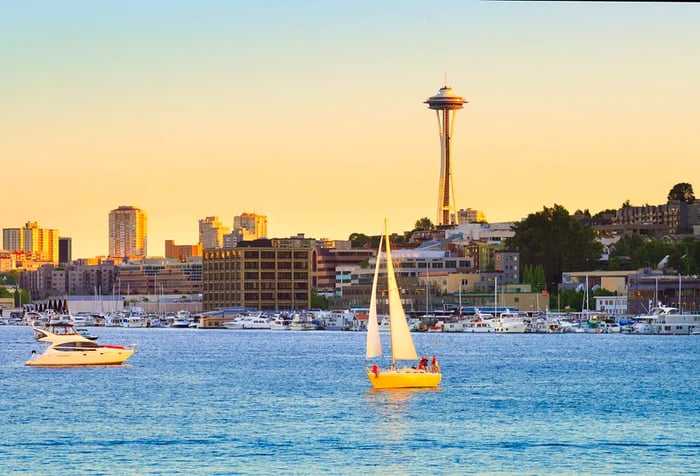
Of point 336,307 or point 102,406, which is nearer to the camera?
point 102,406

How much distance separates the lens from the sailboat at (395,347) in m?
47.1

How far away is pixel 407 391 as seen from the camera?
49.5 meters

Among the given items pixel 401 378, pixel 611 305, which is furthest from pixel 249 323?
pixel 401 378

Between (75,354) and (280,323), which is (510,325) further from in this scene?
(75,354)

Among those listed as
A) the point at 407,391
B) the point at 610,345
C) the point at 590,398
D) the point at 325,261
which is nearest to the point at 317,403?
the point at 407,391

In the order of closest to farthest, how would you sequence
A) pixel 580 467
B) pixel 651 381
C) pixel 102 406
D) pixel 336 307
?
pixel 580 467 → pixel 102 406 → pixel 651 381 → pixel 336 307

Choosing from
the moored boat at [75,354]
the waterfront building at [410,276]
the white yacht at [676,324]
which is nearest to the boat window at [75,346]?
the moored boat at [75,354]

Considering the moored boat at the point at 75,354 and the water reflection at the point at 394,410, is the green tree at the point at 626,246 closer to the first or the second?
the moored boat at the point at 75,354

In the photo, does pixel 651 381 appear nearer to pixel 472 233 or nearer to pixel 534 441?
pixel 534 441

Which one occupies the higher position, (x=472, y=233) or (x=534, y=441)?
(x=472, y=233)

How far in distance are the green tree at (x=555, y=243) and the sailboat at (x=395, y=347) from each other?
103623mm

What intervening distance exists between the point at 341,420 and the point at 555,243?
376 feet

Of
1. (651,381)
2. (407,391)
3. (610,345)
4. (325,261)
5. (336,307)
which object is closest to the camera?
(407,391)

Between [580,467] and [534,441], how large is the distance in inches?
191
